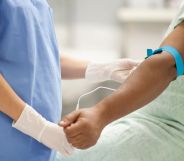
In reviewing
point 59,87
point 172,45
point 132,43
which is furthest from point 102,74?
point 132,43

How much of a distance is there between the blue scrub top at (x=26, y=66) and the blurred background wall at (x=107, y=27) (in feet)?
8.01

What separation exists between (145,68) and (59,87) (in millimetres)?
271

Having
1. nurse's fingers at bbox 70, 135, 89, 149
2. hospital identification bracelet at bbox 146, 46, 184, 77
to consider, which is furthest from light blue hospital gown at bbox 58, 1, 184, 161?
nurse's fingers at bbox 70, 135, 89, 149

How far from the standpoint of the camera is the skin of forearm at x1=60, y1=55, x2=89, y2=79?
4.49ft

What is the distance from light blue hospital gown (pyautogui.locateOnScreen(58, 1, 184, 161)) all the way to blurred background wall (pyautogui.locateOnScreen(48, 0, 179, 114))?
2299 mm

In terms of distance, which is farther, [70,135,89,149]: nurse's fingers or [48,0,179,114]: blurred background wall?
[48,0,179,114]: blurred background wall

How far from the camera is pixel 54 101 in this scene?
1098 mm

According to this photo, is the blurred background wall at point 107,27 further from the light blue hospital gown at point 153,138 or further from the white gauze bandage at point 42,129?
the white gauze bandage at point 42,129

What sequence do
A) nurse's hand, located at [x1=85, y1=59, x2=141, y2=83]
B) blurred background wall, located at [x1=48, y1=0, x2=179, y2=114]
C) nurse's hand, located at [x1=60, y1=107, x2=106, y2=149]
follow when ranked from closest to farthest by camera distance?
nurse's hand, located at [x1=60, y1=107, x2=106, y2=149], nurse's hand, located at [x1=85, y1=59, x2=141, y2=83], blurred background wall, located at [x1=48, y1=0, x2=179, y2=114]

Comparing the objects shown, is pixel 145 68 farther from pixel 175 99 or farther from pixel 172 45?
pixel 175 99

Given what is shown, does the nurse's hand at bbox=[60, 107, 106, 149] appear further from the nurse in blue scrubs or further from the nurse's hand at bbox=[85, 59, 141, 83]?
the nurse's hand at bbox=[85, 59, 141, 83]

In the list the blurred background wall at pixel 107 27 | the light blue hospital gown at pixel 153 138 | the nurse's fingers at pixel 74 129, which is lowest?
the blurred background wall at pixel 107 27

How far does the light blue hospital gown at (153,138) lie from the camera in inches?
45.5

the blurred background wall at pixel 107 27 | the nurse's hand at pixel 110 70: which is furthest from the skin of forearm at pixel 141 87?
the blurred background wall at pixel 107 27
